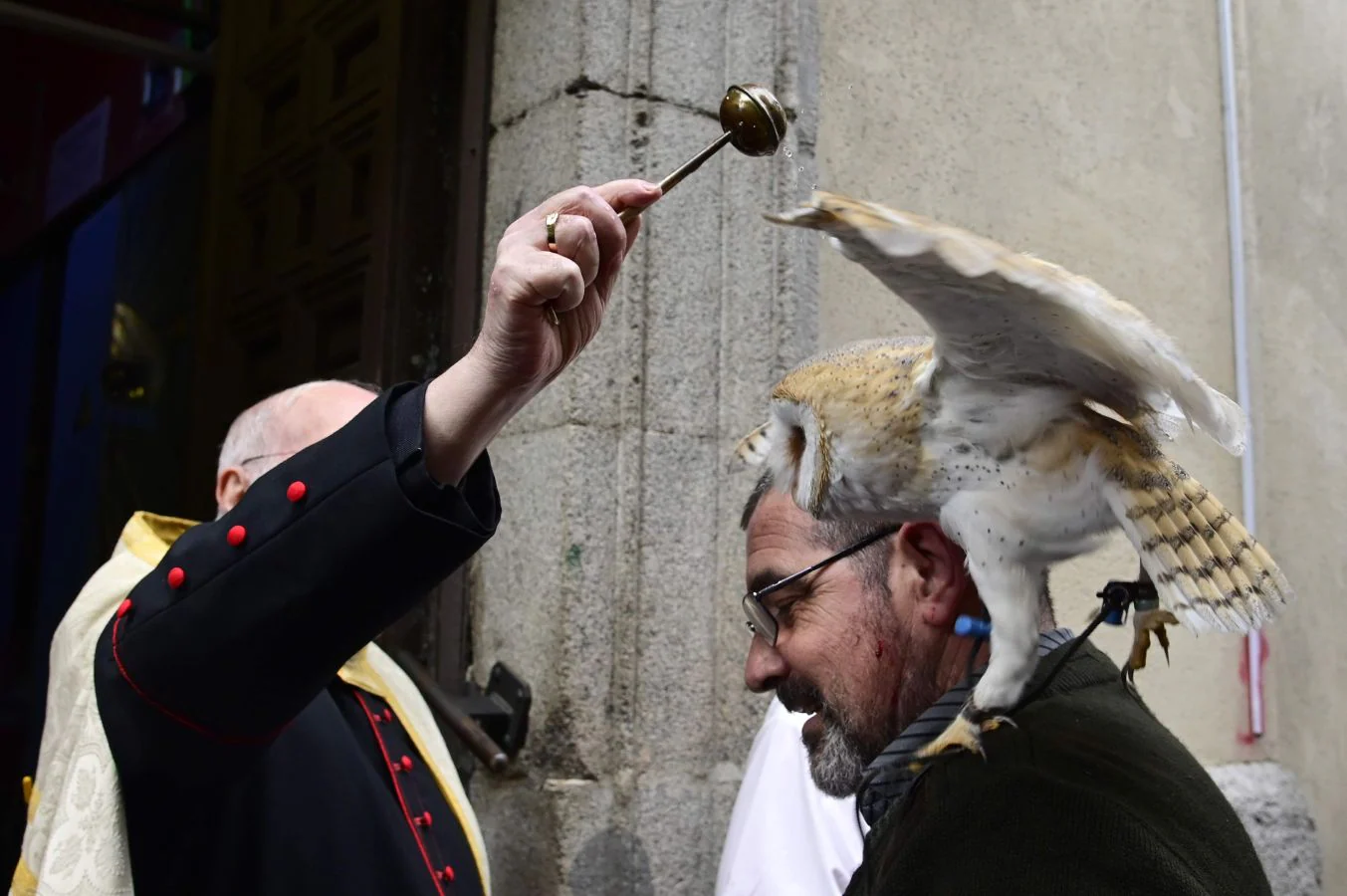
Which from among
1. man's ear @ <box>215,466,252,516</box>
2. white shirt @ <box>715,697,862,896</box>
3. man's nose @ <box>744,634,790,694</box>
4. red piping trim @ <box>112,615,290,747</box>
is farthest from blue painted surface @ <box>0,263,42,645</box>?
man's nose @ <box>744,634,790,694</box>

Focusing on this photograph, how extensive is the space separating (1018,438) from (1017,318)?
0.13 metres

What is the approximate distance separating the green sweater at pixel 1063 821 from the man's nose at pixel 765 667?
0.34 m

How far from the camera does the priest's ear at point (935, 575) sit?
151 centimetres

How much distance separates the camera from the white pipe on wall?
4.29 m

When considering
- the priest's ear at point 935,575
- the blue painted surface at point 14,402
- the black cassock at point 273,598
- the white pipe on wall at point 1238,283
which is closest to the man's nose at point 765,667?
the priest's ear at point 935,575

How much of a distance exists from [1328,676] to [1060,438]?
4010 millimetres

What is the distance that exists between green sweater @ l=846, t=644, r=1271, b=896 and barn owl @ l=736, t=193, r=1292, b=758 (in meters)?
0.10

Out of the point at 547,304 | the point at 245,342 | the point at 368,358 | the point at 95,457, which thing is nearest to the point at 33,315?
the point at 95,457

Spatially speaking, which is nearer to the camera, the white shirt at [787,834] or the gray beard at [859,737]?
the gray beard at [859,737]

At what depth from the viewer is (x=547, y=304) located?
1311 mm

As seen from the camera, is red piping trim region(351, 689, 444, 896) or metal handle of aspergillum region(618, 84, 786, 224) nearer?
metal handle of aspergillum region(618, 84, 786, 224)

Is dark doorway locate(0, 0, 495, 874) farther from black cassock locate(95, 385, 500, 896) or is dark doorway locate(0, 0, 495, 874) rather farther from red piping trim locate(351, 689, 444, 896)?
black cassock locate(95, 385, 500, 896)

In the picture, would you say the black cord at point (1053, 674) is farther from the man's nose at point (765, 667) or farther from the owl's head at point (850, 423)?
the man's nose at point (765, 667)

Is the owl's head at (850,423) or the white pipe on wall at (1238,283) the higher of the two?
the white pipe on wall at (1238,283)
